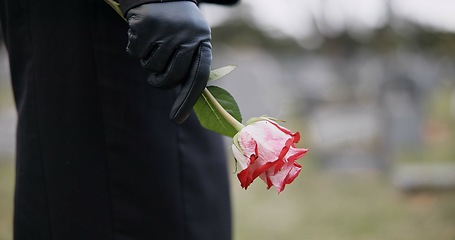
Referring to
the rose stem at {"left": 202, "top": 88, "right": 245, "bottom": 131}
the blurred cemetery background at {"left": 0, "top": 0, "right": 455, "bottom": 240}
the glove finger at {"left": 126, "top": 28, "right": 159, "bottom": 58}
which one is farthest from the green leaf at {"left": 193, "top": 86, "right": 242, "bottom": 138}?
the blurred cemetery background at {"left": 0, "top": 0, "right": 455, "bottom": 240}

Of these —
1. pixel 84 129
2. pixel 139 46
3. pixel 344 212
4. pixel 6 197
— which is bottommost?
pixel 6 197

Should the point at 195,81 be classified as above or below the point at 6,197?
above

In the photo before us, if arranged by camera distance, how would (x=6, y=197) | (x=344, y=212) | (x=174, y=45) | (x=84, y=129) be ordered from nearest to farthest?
(x=174, y=45) < (x=84, y=129) < (x=344, y=212) < (x=6, y=197)

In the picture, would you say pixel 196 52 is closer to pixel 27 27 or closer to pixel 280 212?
pixel 27 27

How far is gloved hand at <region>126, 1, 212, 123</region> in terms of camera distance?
28.3 inches

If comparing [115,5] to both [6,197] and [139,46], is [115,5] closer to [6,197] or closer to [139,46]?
[139,46]

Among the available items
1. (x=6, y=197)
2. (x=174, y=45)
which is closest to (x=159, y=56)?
(x=174, y=45)

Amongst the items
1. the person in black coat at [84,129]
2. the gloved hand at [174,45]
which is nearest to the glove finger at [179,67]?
the gloved hand at [174,45]

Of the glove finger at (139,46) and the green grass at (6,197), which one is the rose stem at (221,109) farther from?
the green grass at (6,197)

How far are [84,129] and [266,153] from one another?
1.05ft

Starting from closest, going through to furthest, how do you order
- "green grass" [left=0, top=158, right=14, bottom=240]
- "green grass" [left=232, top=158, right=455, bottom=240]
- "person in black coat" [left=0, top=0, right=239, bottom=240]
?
"person in black coat" [left=0, top=0, right=239, bottom=240], "green grass" [left=0, top=158, right=14, bottom=240], "green grass" [left=232, top=158, right=455, bottom=240]

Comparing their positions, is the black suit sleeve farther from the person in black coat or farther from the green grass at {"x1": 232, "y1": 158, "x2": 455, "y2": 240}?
the green grass at {"x1": 232, "y1": 158, "x2": 455, "y2": 240}

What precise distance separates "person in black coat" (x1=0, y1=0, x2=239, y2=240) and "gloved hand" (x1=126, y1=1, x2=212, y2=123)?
107 millimetres

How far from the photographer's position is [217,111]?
0.80m
